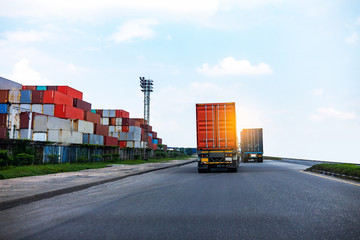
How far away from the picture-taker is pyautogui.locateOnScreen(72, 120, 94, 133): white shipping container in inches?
1890

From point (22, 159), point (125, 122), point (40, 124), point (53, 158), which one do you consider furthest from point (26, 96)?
point (22, 159)

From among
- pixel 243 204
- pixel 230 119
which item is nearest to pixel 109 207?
pixel 243 204

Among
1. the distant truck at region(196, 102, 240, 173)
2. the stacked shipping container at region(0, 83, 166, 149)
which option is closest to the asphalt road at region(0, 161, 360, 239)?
the distant truck at region(196, 102, 240, 173)

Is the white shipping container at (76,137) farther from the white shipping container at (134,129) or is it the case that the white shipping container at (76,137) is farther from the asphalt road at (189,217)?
the asphalt road at (189,217)

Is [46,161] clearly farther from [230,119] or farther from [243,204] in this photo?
[243,204]

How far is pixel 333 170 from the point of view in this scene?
1492cm

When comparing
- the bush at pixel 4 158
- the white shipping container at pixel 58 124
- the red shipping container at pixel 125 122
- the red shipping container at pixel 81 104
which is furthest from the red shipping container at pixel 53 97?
the bush at pixel 4 158

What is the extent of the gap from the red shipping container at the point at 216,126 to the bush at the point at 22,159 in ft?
37.5

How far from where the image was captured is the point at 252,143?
3497 cm

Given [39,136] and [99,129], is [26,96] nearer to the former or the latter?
[39,136]

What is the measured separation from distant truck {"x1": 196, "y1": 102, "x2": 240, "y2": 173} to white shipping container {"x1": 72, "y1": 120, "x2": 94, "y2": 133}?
34.7m

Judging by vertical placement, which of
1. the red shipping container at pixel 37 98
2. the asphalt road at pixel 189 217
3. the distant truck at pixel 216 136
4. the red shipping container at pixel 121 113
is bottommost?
the asphalt road at pixel 189 217

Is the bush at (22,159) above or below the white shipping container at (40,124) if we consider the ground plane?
below

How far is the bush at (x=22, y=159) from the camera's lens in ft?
63.8
